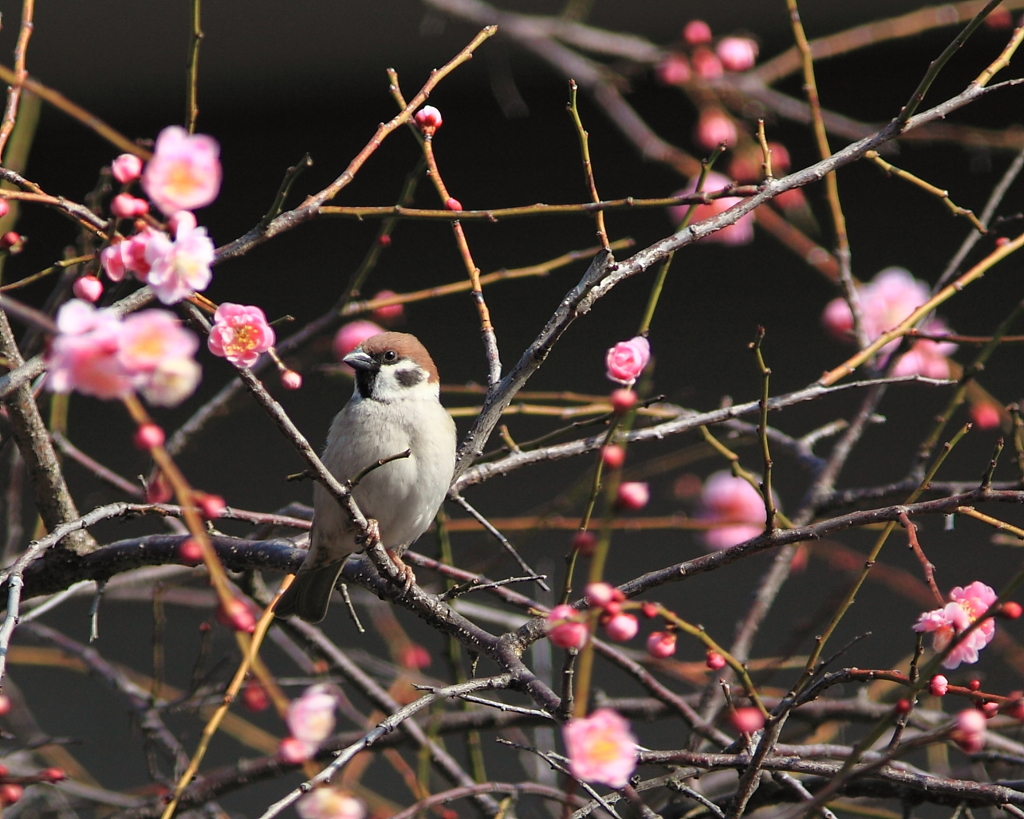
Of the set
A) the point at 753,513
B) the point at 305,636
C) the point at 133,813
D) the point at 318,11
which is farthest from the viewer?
the point at 318,11

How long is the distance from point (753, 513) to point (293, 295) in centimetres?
261

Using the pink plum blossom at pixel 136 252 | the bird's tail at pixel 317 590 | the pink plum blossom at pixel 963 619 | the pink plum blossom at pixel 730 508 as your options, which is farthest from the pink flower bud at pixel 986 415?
the pink plum blossom at pixel 136 252

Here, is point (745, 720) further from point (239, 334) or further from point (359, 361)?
point (359, 361)

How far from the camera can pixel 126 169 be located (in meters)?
1.36

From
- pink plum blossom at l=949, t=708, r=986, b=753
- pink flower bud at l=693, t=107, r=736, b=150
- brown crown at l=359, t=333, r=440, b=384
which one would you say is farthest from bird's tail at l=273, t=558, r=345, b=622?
pink flower bud at l=693, t=107, r=736, b=150

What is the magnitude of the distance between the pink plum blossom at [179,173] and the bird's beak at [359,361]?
59.2 inches

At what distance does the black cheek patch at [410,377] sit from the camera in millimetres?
2799

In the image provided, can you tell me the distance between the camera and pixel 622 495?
3.77 ft

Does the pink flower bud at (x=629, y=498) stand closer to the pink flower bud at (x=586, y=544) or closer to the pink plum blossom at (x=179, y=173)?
the pink flower bud at (x=586, y=544)

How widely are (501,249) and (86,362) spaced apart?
381 cm

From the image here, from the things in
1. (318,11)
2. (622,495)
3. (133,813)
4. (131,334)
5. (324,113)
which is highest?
(318,11)

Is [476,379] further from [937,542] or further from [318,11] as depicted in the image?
[937,542]

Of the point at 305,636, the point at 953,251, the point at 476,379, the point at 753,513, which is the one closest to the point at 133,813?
the point at 305,636

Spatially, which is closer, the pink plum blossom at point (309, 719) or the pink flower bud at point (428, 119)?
the pink plum blossom at point (309, 719)
